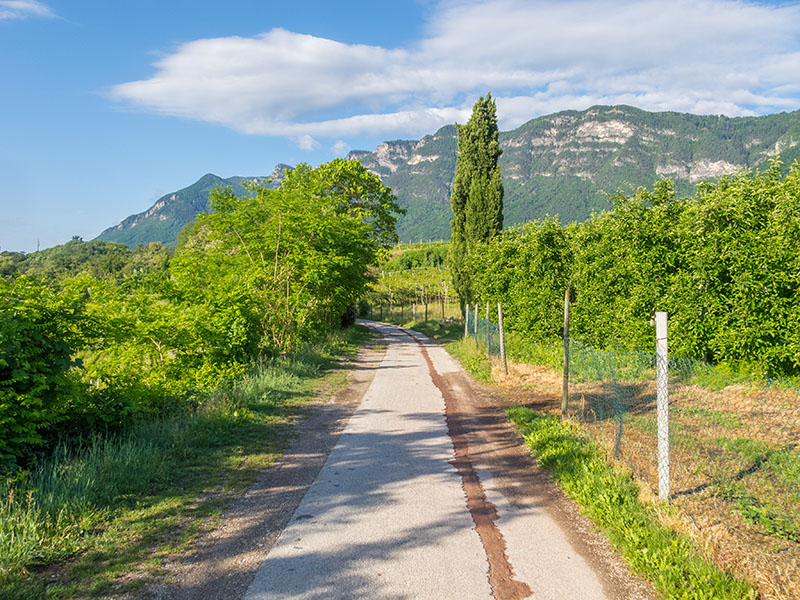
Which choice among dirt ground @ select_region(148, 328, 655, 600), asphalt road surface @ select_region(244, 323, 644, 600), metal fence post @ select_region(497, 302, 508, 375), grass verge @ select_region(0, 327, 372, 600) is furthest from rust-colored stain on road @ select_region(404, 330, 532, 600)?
metal fence post @ select_region(497, 302, 508, 375)

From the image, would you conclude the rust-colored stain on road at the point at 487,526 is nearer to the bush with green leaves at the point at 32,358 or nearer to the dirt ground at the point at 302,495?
the dirt ground at the point at 302,495

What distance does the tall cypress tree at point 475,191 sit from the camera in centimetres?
2994

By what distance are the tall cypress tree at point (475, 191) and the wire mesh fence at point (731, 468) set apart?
2122 cm

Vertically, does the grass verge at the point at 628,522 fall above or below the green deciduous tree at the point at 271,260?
below

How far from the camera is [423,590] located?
3.82m

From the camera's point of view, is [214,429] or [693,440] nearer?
[693,440]

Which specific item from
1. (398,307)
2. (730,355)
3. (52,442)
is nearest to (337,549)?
(52,442)

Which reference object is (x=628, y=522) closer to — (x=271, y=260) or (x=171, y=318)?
(x=171, y=318)

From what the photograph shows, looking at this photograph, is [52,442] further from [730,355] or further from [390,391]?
[730,355]

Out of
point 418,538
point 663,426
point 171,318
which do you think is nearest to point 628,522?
point 663,426

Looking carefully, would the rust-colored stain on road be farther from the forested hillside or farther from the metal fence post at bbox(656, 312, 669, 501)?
the forested hillside

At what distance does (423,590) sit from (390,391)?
910 centimetres

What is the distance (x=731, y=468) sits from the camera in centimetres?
609

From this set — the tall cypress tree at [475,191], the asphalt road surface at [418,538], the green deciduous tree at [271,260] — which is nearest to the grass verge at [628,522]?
the asphalt road surface at [418,538]
